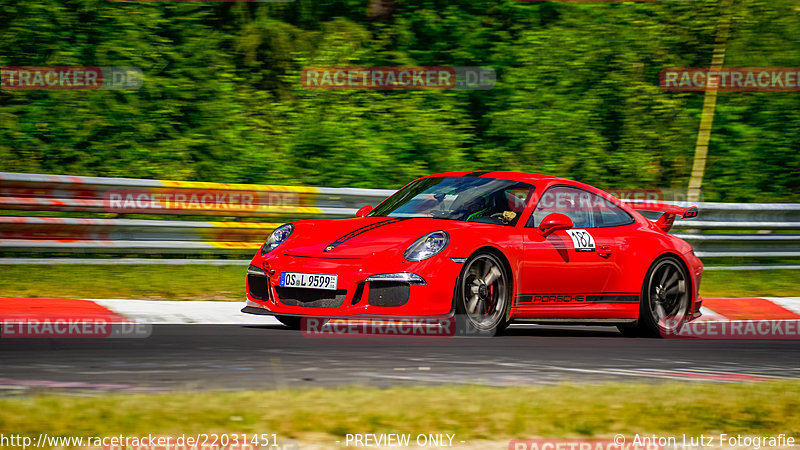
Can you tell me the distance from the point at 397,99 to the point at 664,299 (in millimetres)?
6969

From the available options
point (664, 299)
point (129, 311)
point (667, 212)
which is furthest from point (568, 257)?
point (129, 311)

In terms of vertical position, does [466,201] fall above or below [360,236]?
above

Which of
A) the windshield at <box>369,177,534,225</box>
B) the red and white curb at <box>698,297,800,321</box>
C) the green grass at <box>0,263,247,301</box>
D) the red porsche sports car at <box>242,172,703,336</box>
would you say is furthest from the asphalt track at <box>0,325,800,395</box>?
the red and white curb at <box>698,297,800,321</box>

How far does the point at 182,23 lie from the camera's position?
14852 millimetres

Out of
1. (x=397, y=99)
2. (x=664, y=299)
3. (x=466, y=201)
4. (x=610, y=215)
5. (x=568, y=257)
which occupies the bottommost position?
(x=664, y=299)

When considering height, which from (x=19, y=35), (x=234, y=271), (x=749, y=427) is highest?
(x=19, y=35)

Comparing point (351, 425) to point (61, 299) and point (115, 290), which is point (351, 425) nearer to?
point (61, 299)

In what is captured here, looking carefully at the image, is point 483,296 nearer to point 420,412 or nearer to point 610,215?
point 610,215

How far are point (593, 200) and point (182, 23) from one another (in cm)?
752

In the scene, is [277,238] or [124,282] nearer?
[277,238]

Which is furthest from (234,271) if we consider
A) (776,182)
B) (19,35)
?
(776,182)

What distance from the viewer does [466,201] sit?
28.6ft

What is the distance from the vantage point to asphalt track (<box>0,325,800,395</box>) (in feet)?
18.7

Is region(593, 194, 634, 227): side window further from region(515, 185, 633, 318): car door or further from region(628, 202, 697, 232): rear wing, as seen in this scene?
region(628, 202, 697, 232): rear wing
